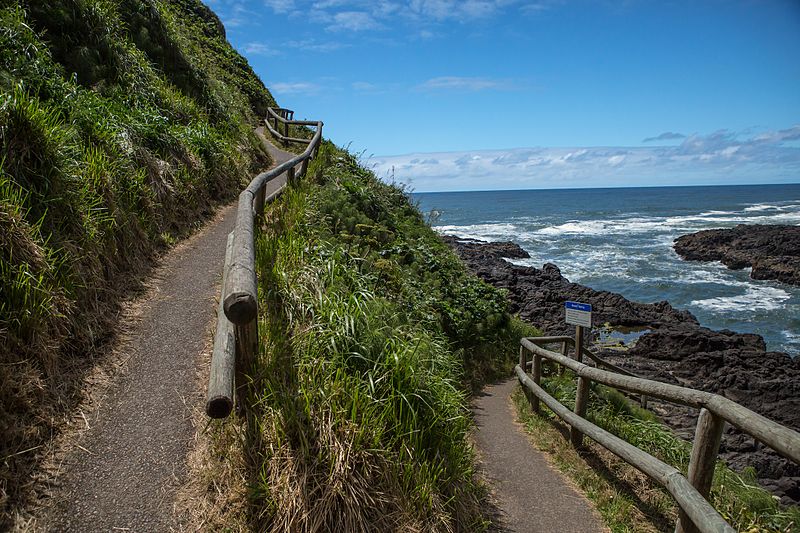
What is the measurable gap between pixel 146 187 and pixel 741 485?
8.73 metres

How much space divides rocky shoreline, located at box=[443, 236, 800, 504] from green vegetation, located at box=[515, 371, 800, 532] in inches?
105

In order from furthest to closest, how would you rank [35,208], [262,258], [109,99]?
[109,99] → [262,258] → [35,208]

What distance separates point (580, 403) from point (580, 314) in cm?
119

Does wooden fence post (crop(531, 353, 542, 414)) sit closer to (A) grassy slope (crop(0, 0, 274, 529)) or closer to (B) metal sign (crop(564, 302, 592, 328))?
(B) metal sign (crop(564, 302, 592, 328))

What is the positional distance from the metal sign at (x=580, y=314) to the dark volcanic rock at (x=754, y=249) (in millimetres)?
Result: 27317

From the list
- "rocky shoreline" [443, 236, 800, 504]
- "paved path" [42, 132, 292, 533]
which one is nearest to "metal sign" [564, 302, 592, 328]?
"paved path" [42, 132, 292, 533]

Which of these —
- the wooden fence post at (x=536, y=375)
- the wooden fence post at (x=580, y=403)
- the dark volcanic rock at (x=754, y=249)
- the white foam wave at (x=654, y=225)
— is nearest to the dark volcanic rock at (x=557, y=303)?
the wooden fence post at (x=536, y=375)

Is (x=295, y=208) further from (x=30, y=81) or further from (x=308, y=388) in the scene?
(x=308, y=388)

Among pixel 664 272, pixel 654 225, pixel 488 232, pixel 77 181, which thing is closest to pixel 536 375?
Answer: pixel 77 181

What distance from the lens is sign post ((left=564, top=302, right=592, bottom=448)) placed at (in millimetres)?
6145

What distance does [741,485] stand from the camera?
6.15m

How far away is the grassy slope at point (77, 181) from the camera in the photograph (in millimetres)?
3809

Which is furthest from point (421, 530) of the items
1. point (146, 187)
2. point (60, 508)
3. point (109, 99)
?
point (109, 99)

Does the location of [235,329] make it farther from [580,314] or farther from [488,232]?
[488,232]
